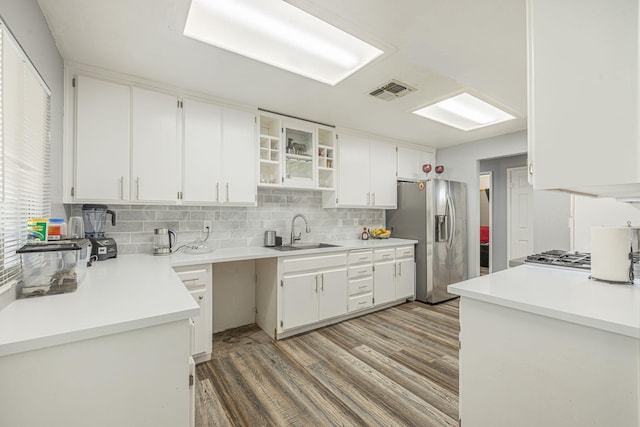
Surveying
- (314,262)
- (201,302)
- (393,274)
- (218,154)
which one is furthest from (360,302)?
(218,154)

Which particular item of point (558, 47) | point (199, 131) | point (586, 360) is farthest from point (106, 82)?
point (586, 360)

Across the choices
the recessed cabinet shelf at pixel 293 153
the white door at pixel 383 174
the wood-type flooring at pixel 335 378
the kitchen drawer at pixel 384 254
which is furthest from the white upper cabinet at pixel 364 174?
the wood-type flooring at pixel 335 378

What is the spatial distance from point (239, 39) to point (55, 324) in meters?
1.80

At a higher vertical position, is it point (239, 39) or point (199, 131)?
point (239, 39)

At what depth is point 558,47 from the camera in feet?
3.45

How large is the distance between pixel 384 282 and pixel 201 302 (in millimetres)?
2149

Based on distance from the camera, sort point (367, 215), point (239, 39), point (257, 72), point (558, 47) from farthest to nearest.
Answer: point (367, 215) → point (257, 72) → point (239, 39) → point (558, 47)

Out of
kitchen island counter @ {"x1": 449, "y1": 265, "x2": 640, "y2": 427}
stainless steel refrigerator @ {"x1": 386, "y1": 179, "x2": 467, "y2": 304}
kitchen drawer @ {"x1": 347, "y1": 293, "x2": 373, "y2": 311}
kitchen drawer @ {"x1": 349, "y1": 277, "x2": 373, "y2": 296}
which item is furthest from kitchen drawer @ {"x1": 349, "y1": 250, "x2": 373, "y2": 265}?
kitchen island counter @ {"x1": 449, "y1": 265, "x2": 640, "y2": 427}

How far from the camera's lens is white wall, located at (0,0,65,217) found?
3.83 ft

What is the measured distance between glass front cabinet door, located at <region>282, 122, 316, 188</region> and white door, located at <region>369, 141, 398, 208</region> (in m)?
0.95

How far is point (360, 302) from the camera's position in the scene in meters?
3.21

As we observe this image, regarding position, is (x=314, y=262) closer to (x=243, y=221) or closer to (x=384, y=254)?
(x=243, y=221)

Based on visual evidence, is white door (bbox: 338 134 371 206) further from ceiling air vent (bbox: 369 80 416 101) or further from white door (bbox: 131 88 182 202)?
white door (bbox: 131 88 182 202)

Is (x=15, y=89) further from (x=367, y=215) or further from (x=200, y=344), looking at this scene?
(x=367, y=215)
